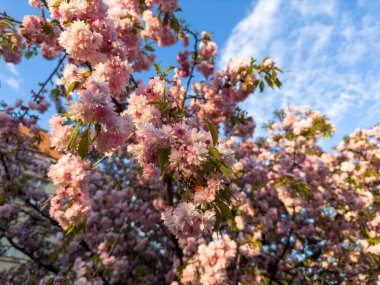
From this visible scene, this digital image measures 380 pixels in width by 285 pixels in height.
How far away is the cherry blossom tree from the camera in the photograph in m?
1.84

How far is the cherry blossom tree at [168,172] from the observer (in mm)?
1838

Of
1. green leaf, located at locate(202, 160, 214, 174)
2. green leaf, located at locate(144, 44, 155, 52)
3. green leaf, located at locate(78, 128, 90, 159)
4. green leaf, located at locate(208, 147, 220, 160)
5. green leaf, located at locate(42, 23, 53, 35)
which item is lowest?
green leaf, located at locate(78, 128, 90, 159)

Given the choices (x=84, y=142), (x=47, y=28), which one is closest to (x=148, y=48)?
(x=47, y=28)

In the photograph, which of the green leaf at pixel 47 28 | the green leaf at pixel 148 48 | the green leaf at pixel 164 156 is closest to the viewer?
the green leaf at pixel 164 156

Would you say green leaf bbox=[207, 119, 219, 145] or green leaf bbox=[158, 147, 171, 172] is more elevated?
green leaf bbox=[207, 119, 219, 145]

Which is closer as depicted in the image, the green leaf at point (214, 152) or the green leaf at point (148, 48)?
the green leaf at point (214, 152)

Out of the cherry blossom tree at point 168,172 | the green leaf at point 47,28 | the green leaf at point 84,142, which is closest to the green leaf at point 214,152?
the cherry blossom tree at point 168,172

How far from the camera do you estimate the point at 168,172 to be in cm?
411

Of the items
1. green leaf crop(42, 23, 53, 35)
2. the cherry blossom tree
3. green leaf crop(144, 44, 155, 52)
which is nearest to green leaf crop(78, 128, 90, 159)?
the cherry blossom tree

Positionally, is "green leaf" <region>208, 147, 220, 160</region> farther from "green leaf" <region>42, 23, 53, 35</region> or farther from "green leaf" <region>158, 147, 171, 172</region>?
"green leaf" <region>42, 23, 53, 35</region>

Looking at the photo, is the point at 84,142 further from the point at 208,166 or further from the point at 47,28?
the point at 47,28

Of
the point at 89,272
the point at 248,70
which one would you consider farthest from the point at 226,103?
the point at 89,272

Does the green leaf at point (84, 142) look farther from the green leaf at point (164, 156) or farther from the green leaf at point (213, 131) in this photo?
the green leaf at point (213, 131)

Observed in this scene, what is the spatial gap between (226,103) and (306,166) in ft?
8.48
